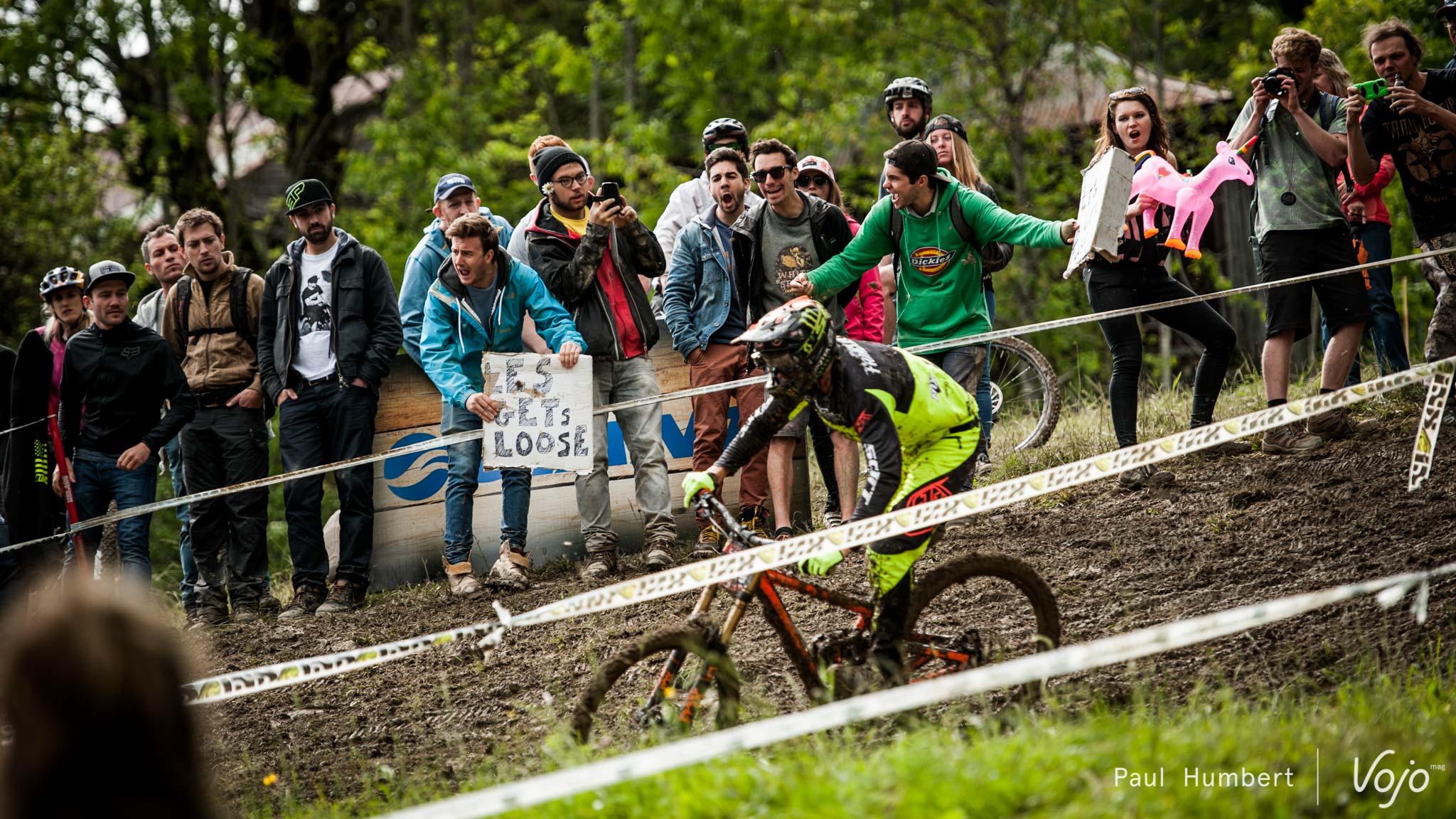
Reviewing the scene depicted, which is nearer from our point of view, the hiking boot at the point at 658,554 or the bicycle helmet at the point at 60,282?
the hiking boot at the point at 658,554

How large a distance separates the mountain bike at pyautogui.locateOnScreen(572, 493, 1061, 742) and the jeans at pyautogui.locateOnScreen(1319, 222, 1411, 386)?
412 centimetres

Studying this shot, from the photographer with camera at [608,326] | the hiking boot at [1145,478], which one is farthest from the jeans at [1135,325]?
the photographer with camera at [608,326]

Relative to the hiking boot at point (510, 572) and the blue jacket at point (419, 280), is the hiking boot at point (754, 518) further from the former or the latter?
the blue jacket at point (419, 280)

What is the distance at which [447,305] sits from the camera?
779cm

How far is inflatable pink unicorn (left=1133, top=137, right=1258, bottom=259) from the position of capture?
7035mm

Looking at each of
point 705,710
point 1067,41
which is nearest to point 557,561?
point 705,710

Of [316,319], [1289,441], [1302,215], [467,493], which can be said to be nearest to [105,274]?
[316,319]

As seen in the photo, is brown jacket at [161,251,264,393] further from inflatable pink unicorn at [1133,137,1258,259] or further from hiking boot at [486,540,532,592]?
inflatable pink unicorn at [1133,137,1258,259]

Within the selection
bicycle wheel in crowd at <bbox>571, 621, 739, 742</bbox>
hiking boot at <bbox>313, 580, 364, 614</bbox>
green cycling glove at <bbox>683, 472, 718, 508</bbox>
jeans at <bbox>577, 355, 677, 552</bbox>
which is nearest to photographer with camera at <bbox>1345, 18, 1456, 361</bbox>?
jeans at <bbox>577, 355, 677, 552</bbox>

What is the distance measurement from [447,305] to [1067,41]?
14.5 m

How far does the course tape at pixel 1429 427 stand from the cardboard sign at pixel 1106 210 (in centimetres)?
168

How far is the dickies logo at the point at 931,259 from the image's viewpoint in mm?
7336

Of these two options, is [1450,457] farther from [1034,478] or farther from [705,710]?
[705,710]

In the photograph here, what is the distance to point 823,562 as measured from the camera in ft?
15.0
